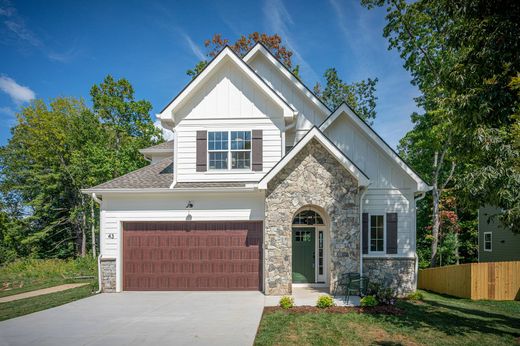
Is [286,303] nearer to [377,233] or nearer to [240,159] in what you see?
[377,233]

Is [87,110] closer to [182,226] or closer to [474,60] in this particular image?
[182,226]

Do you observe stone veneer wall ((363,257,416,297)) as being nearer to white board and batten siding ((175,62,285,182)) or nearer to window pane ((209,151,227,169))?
white board and batten siding ((175,62,285,182))

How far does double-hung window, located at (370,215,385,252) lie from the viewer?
40.2 feet

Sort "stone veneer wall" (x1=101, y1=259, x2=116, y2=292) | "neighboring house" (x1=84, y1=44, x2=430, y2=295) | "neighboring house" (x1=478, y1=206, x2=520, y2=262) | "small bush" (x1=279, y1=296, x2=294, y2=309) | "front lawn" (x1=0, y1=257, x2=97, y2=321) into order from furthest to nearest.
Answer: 1. "neighboring house" (x1=478, y1=206, x2=520, y2=262)
2. "stone veneer wall" (x1=101, y1=259, x2=116, y2=292)
3. "neighboring house" (x1=84, y1=44, x2=430, y2=295)
4. "front lawn" (x1=0, y1=257, x2=97, y2=321)
5. "small bush" (x1=279, y1=296, x2=294, y2=309)

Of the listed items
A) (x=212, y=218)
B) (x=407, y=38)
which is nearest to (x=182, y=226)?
(x=212, y=218)

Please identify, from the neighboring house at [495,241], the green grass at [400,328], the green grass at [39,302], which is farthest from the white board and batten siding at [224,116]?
the neighboring house at [495,241]

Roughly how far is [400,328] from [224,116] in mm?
9370

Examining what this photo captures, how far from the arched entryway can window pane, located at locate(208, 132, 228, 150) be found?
4060mm

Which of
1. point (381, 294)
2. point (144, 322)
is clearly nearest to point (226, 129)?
point (144, 322)

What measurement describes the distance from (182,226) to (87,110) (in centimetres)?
2375

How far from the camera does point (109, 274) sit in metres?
12.4

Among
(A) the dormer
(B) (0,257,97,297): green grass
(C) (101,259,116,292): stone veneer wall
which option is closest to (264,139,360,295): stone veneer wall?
(A) the dormer

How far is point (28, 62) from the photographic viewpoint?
19734mm

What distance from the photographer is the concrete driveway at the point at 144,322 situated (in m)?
6.98
